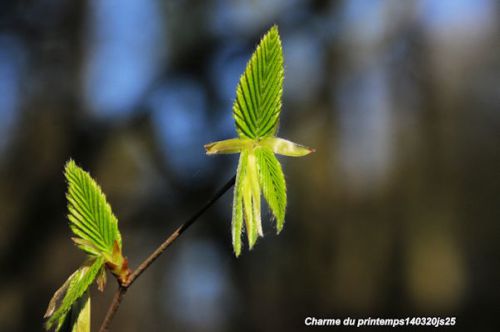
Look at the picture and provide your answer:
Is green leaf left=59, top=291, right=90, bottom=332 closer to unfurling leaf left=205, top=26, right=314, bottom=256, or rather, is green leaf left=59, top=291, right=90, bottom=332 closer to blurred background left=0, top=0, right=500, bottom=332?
unfurling leaf left=205, top=26, right=314, bottom=256

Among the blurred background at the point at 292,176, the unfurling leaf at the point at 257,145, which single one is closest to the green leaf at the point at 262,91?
the unfurling leaf at the point at 257,145

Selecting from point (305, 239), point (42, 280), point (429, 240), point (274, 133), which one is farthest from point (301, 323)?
point (274, 133)

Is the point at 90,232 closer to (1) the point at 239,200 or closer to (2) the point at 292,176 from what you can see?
(1) the point at 239,200

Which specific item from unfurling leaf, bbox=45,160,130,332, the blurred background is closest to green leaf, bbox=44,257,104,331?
unfurling leaf, bbox=45,160,130,332

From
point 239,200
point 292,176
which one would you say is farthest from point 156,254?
point 292,176

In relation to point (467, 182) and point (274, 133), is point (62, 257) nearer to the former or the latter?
point (467, 182)

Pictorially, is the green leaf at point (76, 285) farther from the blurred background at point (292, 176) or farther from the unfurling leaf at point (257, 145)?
the blurred background at point (292, 176)
